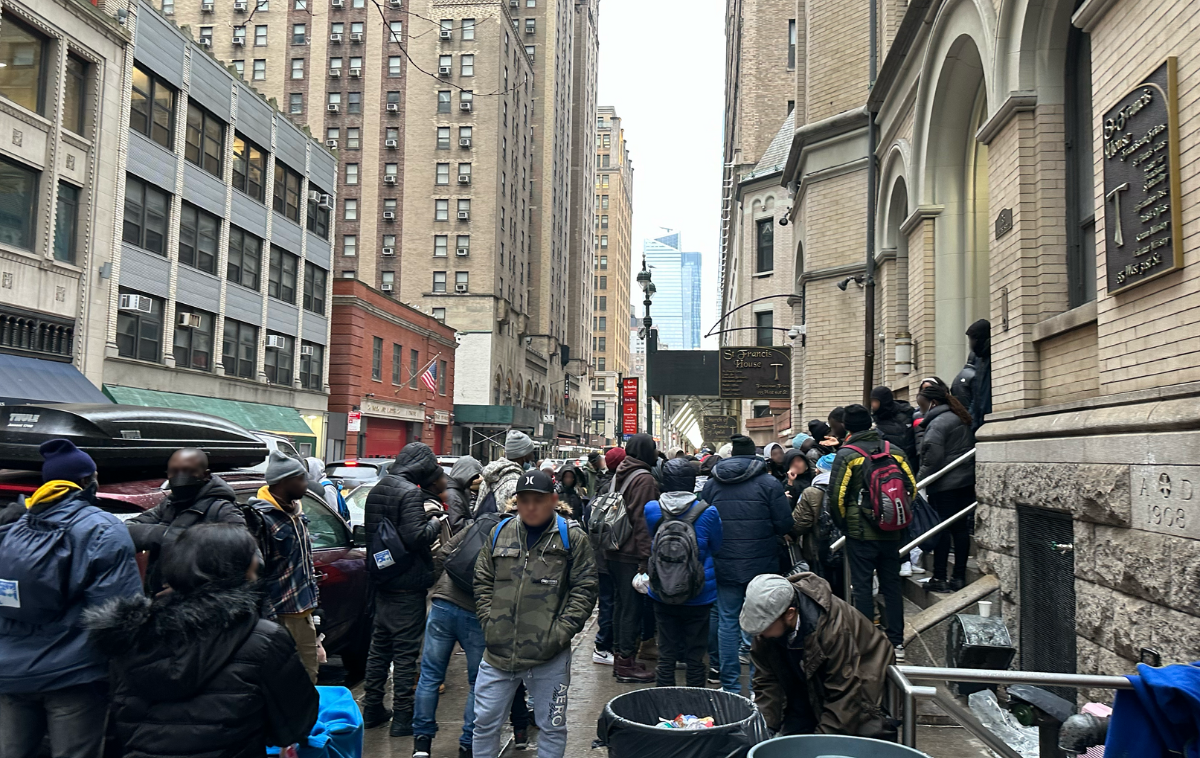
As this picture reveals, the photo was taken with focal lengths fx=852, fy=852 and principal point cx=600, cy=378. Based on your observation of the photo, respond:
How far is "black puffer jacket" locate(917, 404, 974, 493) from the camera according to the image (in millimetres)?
8289

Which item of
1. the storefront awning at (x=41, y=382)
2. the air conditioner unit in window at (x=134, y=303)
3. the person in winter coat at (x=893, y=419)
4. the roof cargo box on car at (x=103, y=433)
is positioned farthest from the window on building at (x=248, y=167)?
the person in winter coat at (x=893, y=419)

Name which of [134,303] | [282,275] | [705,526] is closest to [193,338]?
[134,303]

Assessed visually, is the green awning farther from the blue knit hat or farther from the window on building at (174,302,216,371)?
the blue knit hat

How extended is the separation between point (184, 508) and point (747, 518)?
423 centimetres

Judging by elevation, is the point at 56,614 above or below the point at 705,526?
below

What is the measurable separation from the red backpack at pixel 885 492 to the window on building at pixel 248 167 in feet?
94.5

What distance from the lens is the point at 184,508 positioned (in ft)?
16.8

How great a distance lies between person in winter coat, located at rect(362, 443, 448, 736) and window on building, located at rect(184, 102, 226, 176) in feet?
83.4

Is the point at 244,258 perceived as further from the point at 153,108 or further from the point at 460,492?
the point at 460,492

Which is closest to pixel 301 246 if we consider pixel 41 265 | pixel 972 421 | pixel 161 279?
pixel 161 279

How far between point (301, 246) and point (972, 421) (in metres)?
31.4

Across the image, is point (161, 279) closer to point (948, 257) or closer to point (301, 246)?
point (301, 246)

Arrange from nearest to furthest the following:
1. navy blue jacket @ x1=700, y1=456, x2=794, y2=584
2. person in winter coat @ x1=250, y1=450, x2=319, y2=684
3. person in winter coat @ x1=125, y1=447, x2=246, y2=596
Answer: person in winter coat @ x1=125, y1=447, x2=246, y2=596 < person in winter coat @ x1=250, y1=450, x2=319, y2=684 < navy blue jacket @ x1=700, y1=456, x2=794, y2=584

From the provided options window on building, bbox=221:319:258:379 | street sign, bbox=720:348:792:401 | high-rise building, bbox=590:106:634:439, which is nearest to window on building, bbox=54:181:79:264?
window on building, bbox=221:319:258:379
